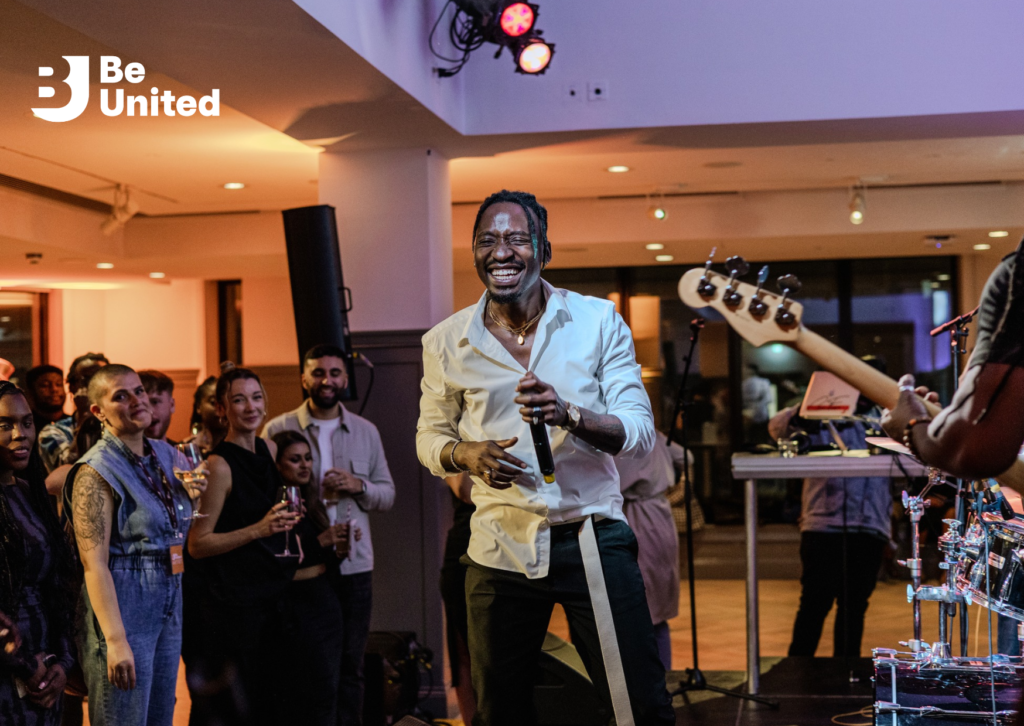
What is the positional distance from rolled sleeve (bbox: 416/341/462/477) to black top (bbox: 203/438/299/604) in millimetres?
1338

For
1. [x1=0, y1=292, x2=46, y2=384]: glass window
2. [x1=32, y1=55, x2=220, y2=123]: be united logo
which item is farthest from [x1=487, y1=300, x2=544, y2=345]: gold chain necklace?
[x1=0, y1=292, x2=46, y2=384]: glass window

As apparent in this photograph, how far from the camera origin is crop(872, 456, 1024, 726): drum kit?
9.80 ft

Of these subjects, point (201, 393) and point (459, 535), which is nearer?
point (459, 535)

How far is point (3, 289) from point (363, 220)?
640 centimetres

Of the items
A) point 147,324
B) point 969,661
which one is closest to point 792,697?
point 969,661

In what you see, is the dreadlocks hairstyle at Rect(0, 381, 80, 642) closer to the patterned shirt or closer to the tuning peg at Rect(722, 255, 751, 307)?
the patterned shirt

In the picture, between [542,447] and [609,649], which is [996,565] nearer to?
[609,649]

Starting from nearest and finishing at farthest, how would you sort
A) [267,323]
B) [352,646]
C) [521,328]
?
1. [521,328]
2. [352,646]
3. [267,323]

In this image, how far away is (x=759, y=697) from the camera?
14.4ft

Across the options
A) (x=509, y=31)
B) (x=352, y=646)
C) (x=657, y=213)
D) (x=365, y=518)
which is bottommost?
(x=352, y=646)

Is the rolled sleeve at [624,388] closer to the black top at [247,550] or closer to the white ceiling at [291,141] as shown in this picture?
the black top at [247,550]

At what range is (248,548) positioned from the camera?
3.71m

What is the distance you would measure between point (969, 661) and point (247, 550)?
2.38 m

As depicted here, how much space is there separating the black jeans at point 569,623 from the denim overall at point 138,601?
1.33 m
